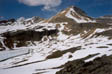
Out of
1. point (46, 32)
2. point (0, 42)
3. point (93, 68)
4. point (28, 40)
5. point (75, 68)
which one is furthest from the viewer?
point (46, 32)

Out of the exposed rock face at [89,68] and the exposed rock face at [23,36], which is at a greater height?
the exposed rock face at [23,36]

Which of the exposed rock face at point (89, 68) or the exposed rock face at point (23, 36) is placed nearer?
the exposed rock face at point (89, 68)

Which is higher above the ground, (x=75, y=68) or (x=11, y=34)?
(x=11, y=34)

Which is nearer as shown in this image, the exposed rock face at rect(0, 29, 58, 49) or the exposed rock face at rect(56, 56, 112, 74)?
the exposed rock face at rect(56, 56, 112, 74)

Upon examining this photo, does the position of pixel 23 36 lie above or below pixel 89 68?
above

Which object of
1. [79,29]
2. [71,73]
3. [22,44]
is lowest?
[71,73]

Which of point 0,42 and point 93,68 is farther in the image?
point 0,42

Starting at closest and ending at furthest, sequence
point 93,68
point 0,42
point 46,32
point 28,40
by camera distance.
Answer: point 93,68, point 0,42, point 28,40, point 46,32

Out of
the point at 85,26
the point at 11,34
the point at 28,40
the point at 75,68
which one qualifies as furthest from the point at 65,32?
the point at 75,68

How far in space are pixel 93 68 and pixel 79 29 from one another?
149 m

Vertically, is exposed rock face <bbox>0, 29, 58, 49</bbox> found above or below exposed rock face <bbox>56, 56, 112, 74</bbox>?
above

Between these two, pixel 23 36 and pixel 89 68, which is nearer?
pixel 89 68

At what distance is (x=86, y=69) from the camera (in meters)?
22.3

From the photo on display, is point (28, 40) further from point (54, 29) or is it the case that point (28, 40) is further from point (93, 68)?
point (93, 68)
